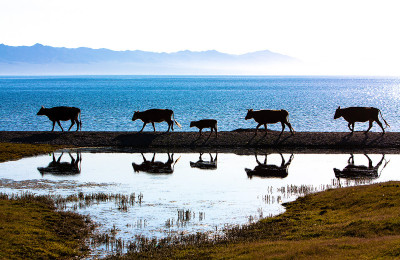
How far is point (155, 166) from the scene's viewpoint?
30.5 m

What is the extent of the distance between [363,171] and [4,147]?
2298cm

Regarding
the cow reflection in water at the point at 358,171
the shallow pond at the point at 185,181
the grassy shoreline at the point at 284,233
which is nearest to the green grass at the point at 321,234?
the grassy shoreline at the point at 284,233

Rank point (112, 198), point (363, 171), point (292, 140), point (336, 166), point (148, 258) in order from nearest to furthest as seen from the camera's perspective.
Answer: point (148, 258) < point (112, 198) < point (363, 171) < point (336, 166) < point (292, 140)

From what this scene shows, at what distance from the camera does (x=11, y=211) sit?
58.6ft

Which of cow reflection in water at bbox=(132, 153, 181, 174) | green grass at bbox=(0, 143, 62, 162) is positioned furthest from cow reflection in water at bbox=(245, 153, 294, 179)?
green grass at bbox=(0, 143, 62, 162)

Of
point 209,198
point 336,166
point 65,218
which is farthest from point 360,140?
point 65,218

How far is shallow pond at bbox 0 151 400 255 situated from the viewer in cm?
1864

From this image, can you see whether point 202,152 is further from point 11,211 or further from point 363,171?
point 11,211

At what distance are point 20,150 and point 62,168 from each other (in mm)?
7159

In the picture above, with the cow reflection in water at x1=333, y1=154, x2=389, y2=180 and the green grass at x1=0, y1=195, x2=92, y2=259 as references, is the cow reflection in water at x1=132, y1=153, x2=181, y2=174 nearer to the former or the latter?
the cow reflection in water at x1=333, y1=154, x2=389, y2=180

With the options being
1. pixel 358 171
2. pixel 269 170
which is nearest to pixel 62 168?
pixel 269 170

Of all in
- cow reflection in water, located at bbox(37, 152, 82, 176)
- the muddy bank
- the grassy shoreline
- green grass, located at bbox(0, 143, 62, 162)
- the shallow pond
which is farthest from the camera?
the muddy bank

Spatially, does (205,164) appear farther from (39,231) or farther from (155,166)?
(39,231)

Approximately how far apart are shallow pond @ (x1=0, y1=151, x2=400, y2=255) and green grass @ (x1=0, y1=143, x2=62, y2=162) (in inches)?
51.0
